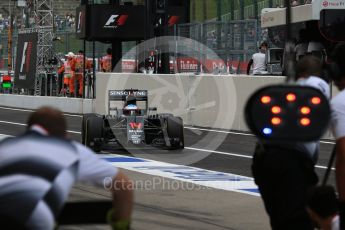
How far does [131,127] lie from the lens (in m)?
17.8

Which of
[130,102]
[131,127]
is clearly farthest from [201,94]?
[131,127]

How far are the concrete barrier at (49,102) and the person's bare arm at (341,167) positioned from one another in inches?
914

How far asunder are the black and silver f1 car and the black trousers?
38.1 ft

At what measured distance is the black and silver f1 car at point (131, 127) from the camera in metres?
17.7

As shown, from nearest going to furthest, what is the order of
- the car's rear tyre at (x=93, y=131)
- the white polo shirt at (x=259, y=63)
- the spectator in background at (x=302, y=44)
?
the car's rear tyre at (x=93, y=131), the spectator in background at (x=302, y=44), the white polo shirt at (x=259, y=63)

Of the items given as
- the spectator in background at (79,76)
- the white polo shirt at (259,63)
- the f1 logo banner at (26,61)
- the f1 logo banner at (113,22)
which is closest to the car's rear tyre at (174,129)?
the white polo shirt at (259,63)

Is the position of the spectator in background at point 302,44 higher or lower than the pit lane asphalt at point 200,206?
higher

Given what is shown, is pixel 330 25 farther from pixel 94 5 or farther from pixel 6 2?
pixel 6 2

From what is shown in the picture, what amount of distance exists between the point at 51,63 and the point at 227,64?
448 inches

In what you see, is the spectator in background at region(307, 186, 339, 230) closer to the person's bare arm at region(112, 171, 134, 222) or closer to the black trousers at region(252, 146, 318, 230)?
the black trousers at region(252, 146, 318, 230)

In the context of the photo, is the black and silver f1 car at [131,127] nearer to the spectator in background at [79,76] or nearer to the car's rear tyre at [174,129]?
the car's rear tyre at [174,129]

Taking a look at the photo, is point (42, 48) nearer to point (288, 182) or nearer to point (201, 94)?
point (201, 94)

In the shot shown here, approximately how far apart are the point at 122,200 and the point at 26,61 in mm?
34756

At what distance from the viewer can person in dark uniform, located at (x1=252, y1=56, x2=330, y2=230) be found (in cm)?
611
